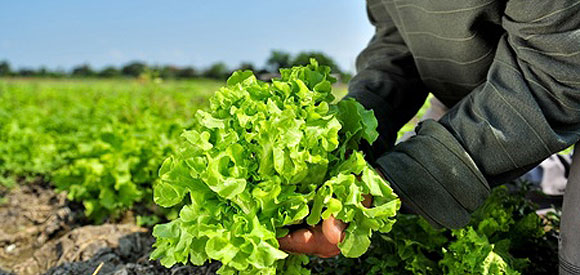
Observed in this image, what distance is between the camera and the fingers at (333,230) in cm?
172

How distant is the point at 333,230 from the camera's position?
1722 mm

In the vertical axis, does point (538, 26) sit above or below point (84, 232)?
above

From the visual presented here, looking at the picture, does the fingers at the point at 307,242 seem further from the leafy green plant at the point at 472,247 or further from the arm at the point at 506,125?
the leafy green plant at the point at 472,247

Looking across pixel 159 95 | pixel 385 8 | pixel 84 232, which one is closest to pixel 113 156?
pixel 84 232

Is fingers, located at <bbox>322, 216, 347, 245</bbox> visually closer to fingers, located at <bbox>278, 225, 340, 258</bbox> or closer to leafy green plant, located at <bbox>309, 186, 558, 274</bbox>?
fingers, located at <bbox>278, 225, 340, 258</bbox>

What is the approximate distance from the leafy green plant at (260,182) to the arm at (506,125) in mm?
272

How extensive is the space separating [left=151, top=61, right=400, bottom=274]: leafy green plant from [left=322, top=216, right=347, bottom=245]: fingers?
0.02m

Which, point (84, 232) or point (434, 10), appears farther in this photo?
point (84, 232)

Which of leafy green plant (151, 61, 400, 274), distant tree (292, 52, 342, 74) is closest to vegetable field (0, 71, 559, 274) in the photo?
leafy green plant (151, 61, 400, 274)

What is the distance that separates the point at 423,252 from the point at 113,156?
2.16m

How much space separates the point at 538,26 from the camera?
1.75 meters

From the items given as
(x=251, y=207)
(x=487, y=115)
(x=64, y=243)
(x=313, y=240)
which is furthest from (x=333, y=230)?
(x=64, y=243)

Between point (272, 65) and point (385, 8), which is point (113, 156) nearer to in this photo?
point (272, 65)

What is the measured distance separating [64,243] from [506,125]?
252cm
